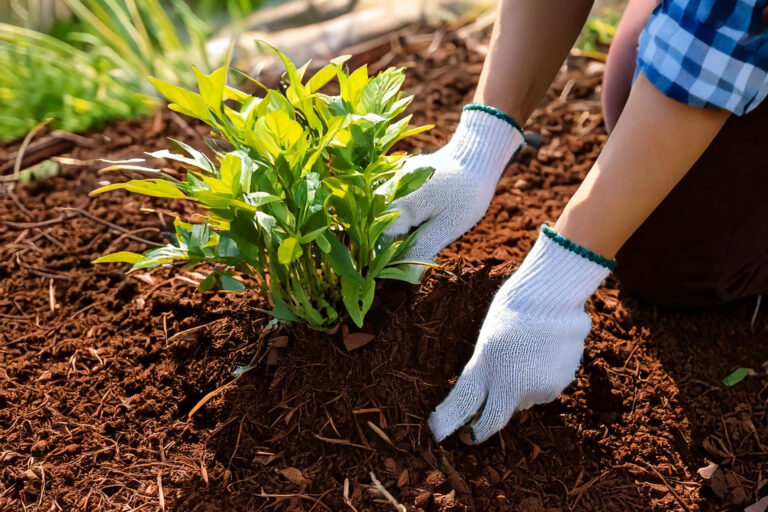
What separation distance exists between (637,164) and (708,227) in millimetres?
624

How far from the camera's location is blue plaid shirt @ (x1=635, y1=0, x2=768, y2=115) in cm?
128

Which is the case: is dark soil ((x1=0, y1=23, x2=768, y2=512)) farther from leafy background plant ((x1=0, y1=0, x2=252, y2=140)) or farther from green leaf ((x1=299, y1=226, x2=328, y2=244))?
leafy background plant ((x1=0, y1=0, x2=252, y2=140))

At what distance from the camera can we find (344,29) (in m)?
3.11

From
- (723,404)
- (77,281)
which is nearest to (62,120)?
(77,281)

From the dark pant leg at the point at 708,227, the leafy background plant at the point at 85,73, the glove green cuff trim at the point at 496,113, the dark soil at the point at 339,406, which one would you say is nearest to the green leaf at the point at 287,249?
the dark soil at the point at 339,406

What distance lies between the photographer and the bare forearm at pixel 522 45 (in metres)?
1.81

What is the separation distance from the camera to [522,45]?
5.97 feet

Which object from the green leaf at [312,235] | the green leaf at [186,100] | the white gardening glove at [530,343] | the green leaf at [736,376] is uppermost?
the green leaf at [186,100]

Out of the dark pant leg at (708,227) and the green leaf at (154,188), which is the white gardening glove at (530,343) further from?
the green leaf at (154,188)

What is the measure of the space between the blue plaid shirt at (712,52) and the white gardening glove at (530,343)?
1.30 ft

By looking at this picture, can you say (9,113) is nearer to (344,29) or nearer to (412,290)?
(344,29)

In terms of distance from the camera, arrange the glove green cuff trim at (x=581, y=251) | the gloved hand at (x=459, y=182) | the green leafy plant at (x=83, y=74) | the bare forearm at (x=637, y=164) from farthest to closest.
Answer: the green leafy plant at (x=83, y=74)
the gloved hand at (x=459, y=182)
the glove green cuff trim at (x=581, y=251)
the bare forearm at (x=637, y=164)

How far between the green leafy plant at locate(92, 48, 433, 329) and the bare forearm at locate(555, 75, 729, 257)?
38 centimetres

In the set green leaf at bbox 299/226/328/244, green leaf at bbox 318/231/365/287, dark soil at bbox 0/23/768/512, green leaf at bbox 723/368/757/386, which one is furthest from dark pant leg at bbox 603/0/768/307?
green leaf at bbox 299/226/328/244
